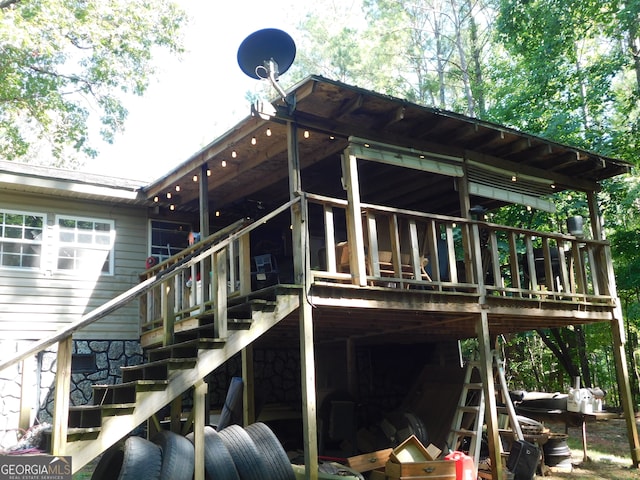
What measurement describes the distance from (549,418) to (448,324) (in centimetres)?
268

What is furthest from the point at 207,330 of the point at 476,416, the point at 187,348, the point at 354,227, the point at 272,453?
the point at 476,416

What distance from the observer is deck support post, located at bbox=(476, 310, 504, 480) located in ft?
22.8

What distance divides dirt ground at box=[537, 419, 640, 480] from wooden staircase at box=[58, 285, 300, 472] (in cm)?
466

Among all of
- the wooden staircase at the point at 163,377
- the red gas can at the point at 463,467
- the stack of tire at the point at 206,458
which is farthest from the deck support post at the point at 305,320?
the red gas can at the point at 463,467

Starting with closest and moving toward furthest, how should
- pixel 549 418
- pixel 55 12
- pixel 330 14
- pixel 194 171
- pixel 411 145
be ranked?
pixel 411 145 < pixel 194 171 < pixel 549 418 < pixel 55 12 < pixel 330 14

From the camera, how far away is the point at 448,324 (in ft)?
27.3

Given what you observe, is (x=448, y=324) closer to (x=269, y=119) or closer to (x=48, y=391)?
(x=269, y=119)

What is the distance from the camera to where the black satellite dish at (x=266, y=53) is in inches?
245

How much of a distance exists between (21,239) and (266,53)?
16.6ft

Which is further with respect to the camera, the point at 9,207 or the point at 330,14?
the point at 330,14

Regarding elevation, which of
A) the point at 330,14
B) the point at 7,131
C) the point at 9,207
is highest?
the point at 330,14

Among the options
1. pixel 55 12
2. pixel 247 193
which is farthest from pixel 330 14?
pixel 247 193

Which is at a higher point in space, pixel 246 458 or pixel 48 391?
pixel 48 391

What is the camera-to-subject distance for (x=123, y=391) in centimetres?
526
